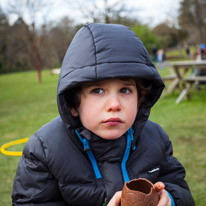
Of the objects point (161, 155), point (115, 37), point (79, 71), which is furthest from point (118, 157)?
point (115, 37)

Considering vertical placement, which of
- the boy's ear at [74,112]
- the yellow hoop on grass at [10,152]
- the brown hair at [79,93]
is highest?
the brown hair at [79,93]

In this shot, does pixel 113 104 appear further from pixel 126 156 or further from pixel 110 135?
pixel 126 156

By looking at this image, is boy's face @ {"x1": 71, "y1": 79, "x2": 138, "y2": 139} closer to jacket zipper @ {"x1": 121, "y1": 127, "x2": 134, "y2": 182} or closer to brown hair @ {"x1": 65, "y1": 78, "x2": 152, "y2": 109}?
brown hair @ {"x1": 65, "y1": 78, "x2": 152, "y2": 109}

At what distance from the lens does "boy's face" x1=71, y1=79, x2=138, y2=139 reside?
139 centimetres

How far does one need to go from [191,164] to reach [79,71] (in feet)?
8.96

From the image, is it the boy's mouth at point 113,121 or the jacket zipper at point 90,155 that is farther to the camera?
the jacket zipper at point 90,155

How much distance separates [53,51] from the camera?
49281mm

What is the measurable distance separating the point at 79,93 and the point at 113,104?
0.25 metres

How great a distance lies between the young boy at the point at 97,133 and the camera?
139 centimetres

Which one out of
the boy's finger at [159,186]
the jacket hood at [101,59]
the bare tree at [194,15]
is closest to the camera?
the boy's finger at [159,186]

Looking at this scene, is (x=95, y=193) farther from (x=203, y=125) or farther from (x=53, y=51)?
(x=53, y=51)

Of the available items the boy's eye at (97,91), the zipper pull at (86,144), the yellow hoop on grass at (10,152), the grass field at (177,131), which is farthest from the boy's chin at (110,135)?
the grass field at (177,131)

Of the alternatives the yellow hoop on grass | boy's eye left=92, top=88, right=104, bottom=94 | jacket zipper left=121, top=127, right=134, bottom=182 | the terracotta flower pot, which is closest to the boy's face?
boy's eye left=92, top=88, right=104, bottom=94

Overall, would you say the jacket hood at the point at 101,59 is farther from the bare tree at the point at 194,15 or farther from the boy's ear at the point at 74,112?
the bare tree at the point at 194,15
